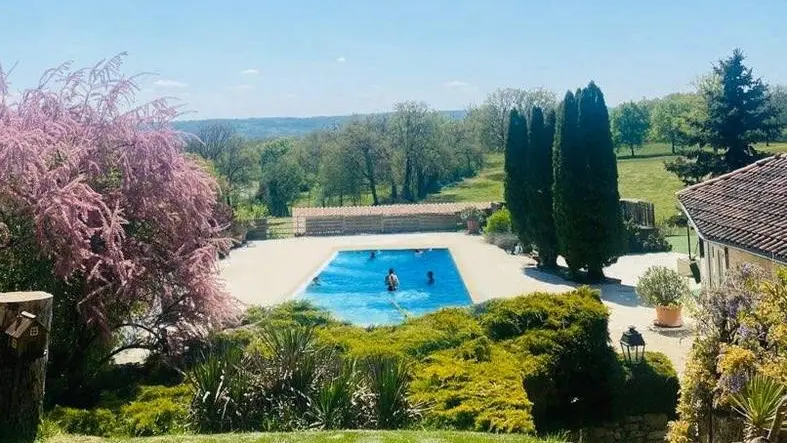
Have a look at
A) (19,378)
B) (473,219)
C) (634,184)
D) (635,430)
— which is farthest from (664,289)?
(634,184)

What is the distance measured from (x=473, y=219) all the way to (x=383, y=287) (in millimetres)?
12519

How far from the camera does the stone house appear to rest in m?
12.0

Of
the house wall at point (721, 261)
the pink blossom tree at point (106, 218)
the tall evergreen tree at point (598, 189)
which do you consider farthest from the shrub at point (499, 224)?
the pink blossom tree at point (106, 218)

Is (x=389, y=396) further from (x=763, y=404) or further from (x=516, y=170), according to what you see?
(x=516, y=170)

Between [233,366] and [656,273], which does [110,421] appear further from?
[656,273]

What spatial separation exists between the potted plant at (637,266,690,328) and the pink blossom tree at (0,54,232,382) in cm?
1020

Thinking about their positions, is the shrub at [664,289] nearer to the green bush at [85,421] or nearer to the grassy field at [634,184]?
the green bush at [85,421]

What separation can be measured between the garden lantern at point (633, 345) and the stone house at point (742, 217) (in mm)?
2513

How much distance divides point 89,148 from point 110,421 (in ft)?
13.9

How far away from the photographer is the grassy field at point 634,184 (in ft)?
160

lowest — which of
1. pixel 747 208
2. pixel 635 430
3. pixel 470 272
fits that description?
pixel 635 430

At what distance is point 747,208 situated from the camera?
13836 mm

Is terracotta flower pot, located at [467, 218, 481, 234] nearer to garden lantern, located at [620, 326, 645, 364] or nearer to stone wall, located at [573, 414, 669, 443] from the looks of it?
garden lantern, located at [620, 326, 645, 364]

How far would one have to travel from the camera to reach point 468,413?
776 centimetres
